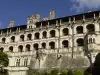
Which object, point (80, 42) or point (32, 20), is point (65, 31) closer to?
point (80, 42)

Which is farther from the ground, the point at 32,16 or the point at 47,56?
the point at 32,16

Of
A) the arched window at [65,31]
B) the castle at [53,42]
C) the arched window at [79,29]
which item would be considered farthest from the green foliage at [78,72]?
the arched window at [65,31]

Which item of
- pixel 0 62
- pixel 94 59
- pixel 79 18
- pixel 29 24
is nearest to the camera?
pixel 94 59

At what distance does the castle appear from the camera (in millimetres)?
55469

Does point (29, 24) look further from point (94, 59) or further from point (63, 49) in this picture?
point (94, 59)

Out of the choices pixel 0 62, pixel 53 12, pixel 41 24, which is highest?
pixel 53 12

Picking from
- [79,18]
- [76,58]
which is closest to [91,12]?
[79,18]

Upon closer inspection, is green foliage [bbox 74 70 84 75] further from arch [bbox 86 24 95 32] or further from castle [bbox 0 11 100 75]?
arch [bbox 86 24 95 32]

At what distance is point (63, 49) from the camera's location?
194ft

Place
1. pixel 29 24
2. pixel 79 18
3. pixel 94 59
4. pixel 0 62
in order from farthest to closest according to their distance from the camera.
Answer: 1. pixel 29 24
2. pixel 79 18
3. pixel 0 62
4. pixel 94 59

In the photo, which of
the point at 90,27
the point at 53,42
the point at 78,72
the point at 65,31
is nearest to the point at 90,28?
the point at 90,27

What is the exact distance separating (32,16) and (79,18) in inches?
701

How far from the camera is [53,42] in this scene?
205ft

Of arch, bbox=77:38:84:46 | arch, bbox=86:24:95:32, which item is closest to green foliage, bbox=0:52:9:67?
arch, bbox=77:38:84:46
